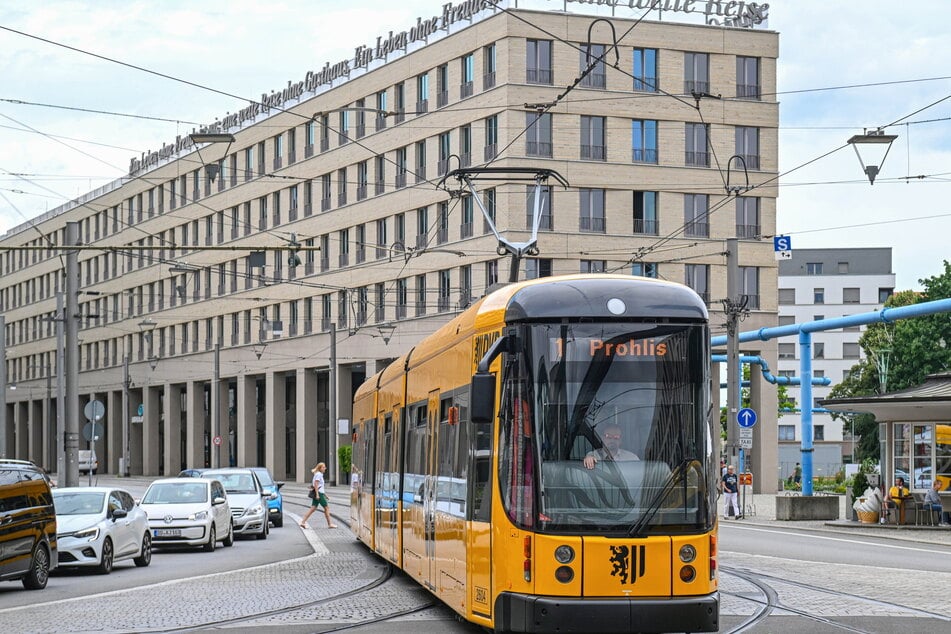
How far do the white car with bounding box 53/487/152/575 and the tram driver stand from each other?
12.4 meters

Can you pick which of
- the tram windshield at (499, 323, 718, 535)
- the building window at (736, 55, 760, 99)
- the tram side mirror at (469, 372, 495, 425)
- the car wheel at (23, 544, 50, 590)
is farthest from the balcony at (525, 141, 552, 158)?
the tram side mirror at (469, 372, 495, 425)

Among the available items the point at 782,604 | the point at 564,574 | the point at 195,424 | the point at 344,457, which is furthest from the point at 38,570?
the point at 195,424

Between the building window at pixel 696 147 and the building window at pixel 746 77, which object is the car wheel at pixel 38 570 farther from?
the building window at pixel 746 77

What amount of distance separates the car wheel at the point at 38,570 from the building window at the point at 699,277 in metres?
44.7

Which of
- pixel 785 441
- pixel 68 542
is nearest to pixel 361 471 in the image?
pixel 68 542

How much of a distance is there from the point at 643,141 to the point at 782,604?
47781 mm

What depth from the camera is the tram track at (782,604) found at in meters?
14.1

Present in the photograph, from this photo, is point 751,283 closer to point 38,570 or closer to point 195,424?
point 195,424

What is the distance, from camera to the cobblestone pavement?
15164 mm

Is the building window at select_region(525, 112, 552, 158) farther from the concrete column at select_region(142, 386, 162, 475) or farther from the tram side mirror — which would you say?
the tram side mirror

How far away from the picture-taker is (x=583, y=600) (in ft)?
38.4

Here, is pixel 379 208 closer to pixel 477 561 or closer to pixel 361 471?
pixel 361 471

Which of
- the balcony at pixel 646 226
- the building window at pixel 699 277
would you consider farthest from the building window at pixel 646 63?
the building window at pixel 699 277

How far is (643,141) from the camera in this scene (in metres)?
62.8
